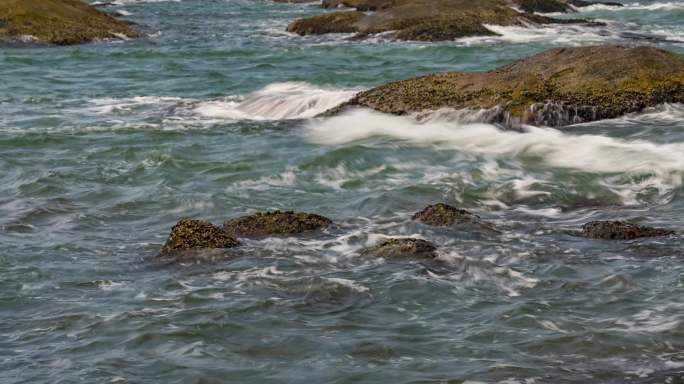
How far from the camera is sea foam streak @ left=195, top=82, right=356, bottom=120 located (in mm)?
25297

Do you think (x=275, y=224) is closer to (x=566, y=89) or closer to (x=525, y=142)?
(x=525, y=142)

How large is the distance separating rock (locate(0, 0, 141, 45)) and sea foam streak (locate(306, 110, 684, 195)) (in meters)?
21.0

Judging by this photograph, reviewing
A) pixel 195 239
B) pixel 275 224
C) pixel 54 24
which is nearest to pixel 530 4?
pixel 54 24

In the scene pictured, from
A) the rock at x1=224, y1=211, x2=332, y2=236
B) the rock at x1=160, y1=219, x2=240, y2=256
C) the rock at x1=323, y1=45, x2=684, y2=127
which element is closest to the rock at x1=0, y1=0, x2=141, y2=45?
the rock at x1=323, y1=45, x2=684, y2=127

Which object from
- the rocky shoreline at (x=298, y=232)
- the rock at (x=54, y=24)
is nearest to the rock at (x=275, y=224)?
the rocky shoreline at (x=298, y=232)

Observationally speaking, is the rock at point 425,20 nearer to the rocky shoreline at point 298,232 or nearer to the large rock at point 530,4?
the large rock at point 530,4

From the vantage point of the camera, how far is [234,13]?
2295 inches

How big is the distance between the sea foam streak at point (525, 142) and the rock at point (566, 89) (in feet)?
1.74

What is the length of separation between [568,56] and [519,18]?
21.5 metres

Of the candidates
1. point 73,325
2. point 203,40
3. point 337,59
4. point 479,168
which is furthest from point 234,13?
point 73,325

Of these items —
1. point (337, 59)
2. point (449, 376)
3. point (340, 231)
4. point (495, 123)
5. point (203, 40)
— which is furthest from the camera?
point (203, 40)

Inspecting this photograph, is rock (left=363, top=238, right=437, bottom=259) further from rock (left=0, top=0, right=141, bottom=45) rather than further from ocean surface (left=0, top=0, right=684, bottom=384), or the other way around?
rock (left=0, top=0, right=141, bottom=45)

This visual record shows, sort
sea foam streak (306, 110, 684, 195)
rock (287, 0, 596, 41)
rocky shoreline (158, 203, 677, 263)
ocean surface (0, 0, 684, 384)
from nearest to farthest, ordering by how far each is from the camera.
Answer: ocean surface (0, 0, 684, 384) → rocky shoreline (158, 203, 677, 263) → sea foam streak (306, 110, 684, 195) → rock (287, 0, 596, 41)

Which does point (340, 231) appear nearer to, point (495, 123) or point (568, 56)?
point (495, 123)
